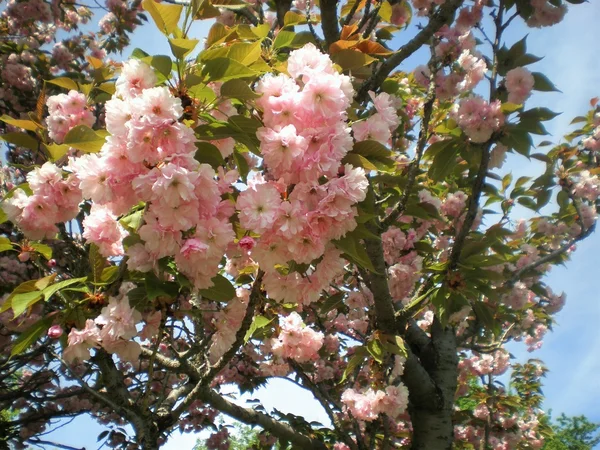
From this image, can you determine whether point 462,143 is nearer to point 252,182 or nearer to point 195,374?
point 252,182

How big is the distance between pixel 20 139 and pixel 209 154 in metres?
0.73

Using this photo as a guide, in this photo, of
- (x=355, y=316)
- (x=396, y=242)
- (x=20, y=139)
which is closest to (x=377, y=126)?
(x=20, y=139)

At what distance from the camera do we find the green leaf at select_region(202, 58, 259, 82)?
133cm

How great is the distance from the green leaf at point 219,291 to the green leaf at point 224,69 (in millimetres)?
585

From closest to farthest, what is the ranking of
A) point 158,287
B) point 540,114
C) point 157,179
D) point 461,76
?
point 157,179 → point 158,287 → point 540,114 → point 461,76

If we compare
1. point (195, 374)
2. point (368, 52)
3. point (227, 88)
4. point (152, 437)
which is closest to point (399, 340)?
point (195, 374)

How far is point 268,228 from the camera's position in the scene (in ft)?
4.09

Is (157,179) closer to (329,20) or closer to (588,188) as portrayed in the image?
(329,20)

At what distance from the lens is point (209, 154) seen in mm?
1413

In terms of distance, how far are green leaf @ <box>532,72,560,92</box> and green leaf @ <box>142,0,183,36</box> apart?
6.47 ft

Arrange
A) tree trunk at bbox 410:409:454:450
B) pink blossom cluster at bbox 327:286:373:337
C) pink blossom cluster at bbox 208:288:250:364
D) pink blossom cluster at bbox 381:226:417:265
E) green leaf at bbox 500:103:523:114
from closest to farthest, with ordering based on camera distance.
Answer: pink blossom cluster at bbox 208:288:250:364 < green leaf at bbox 500:103:523:114 < tree trunk at bbox 410:409:454:450 < pink blossom cluster at bbox 381:226:417:265 < pink blossom cluster at bbox 327:286:373:337

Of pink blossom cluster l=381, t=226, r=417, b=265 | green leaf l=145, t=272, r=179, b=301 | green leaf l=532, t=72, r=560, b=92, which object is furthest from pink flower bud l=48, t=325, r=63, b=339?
green leaf l=532, t=72, r=560, b=92

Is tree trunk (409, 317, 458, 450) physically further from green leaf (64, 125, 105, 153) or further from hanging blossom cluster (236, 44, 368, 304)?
green leaf (64, 125, 105, 153)

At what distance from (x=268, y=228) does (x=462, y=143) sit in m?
1.75
